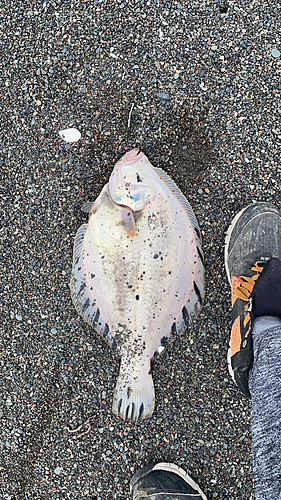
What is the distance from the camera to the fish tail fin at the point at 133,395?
1.97 meters

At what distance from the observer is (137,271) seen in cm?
182

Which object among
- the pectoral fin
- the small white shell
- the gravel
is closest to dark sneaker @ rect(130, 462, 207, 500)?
the gravel

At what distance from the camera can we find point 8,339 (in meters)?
2.32

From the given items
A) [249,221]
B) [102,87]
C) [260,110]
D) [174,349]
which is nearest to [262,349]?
[174,349]

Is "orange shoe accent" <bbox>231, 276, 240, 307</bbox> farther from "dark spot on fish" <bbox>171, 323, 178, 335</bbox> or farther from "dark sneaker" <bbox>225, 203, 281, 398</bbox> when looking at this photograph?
"dark spot on fish" <bbox>171, 323, 178, 335</bbox>

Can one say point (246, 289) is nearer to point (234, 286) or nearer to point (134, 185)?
point (234, 286)

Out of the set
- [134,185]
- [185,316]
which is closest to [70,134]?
[134,185]

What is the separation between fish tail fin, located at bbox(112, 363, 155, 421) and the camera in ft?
6.46

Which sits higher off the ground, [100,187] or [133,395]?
[100,187]

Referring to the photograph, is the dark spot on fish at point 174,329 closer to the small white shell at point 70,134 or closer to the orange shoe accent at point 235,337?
the orange shoe accent at point 235,337

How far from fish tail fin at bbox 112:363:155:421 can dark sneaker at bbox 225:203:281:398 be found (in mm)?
523

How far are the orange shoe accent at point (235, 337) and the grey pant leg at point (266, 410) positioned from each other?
0.10m

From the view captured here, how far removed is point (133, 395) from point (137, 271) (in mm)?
759

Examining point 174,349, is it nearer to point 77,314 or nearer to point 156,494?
point 77,314
